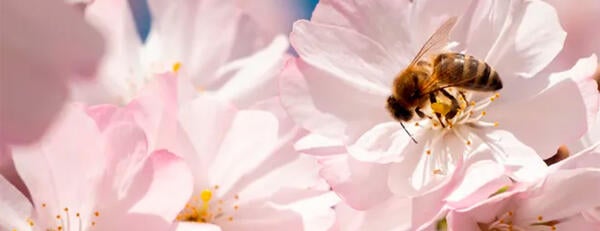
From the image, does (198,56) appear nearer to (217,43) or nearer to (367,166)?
(217,43)

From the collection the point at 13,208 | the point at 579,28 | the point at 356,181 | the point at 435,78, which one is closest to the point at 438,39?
the point at 435,78

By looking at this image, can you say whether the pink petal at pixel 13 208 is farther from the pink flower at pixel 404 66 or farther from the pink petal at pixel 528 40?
the pink petal at pixel 528 40

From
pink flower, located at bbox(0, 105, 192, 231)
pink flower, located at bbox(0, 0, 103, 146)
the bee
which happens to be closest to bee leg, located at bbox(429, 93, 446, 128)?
the bee

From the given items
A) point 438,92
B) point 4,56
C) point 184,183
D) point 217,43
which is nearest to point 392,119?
point 438,92

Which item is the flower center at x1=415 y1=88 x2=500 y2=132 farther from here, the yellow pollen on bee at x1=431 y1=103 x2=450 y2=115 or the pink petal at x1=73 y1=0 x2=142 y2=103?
the pink petal at x1=73 y1=0 x2=142 y2=103

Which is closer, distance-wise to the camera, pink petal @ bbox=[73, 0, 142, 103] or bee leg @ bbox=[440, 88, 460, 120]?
bee leg @ bbox=[440, 88, 460, 120]

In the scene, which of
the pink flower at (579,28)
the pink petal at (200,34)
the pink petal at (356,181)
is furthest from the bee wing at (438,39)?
the pink petal at (200,34)
